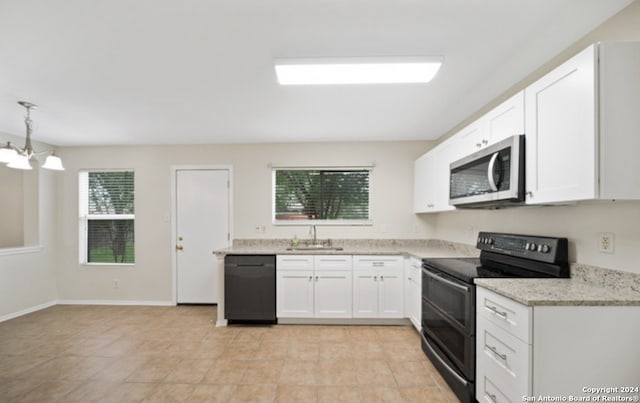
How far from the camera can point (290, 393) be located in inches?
89.2

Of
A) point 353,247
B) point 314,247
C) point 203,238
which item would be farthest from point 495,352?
point 203,238

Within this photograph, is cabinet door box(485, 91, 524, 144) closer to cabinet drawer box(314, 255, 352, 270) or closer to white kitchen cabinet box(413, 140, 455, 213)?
white kitchen cabinet box(413, 140, 455, 213)

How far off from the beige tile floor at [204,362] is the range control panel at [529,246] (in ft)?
3.80

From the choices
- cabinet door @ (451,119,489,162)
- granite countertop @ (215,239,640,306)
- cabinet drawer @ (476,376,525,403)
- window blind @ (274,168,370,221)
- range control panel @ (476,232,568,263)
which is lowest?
cabinet drawer @ (476,376,525,403)

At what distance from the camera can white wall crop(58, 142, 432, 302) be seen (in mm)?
4254

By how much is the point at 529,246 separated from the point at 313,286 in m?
2.25

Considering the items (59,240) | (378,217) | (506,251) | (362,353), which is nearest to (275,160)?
(378,217)

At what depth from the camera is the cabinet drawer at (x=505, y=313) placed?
1.51m

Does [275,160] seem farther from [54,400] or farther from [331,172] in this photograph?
[54,400]

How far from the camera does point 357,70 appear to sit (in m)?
2.10

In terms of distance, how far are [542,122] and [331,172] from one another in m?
2.82

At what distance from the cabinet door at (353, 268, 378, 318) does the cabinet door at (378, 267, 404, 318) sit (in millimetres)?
59

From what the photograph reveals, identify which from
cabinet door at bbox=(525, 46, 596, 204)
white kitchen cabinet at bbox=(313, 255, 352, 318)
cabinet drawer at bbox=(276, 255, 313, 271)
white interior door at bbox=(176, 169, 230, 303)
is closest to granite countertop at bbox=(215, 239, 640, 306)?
cabinet door at bbox=(525, 46, 596, 204)

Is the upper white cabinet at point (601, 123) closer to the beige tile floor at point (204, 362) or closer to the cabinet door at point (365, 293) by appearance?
the beige tile floor at point (204, 362)
